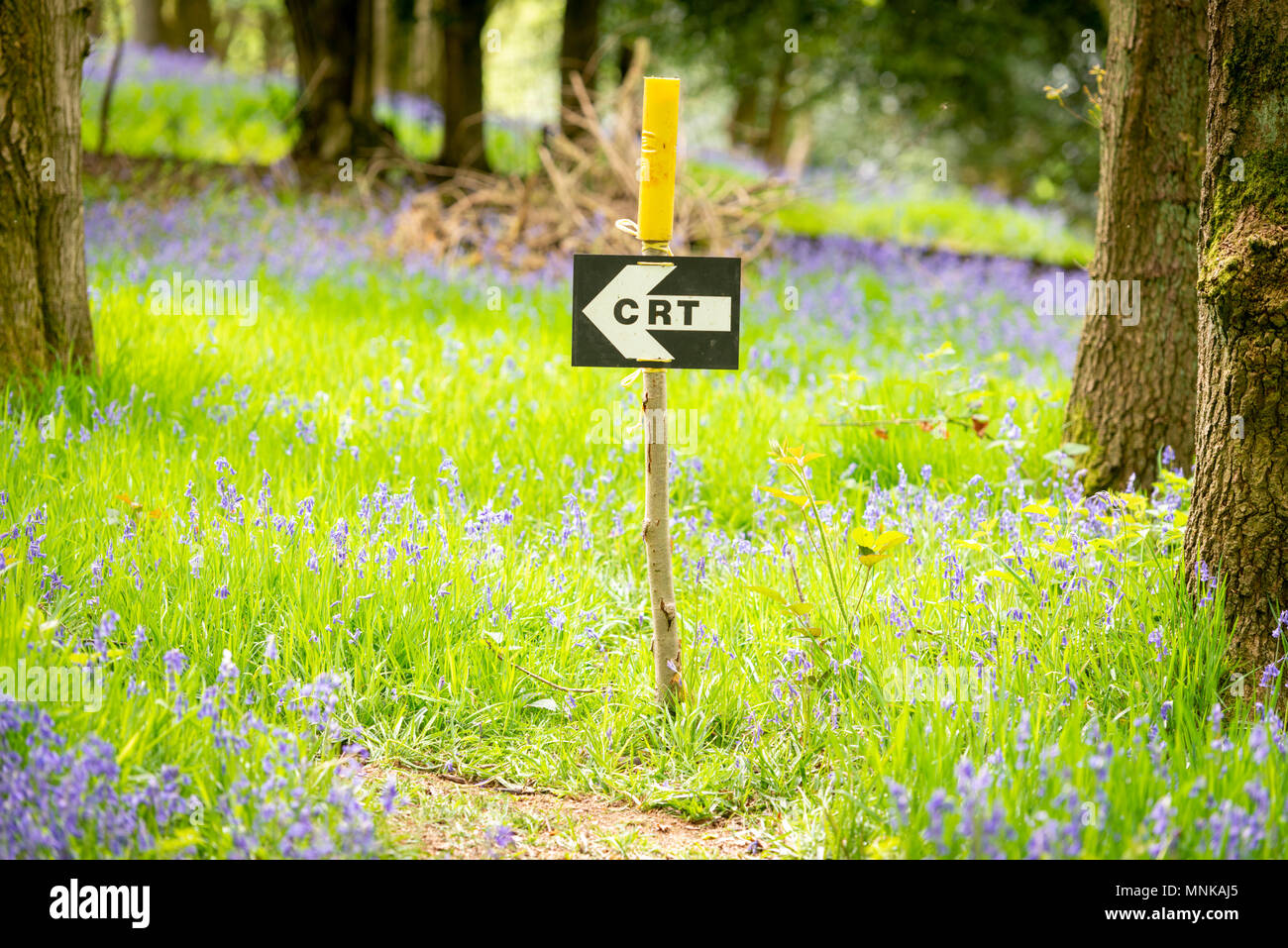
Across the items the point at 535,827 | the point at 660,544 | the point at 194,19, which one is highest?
the point at 194,19

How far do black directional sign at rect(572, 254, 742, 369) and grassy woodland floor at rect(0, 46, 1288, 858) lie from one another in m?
0.28

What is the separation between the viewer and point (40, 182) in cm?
463

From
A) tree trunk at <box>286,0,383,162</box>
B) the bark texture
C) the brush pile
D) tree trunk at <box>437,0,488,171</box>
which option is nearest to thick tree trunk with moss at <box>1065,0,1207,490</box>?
the bark texture

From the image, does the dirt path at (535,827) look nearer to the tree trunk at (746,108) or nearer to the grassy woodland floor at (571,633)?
the grassy woodland floor at (571,633)

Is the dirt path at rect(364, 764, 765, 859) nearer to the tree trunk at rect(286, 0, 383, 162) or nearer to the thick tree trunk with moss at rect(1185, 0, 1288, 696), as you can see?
the thick tree trunk with moss at rect(1185, 0, 1288, 696)

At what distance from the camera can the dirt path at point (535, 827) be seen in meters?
2.71

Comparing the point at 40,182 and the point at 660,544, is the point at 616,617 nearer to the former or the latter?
the point at 660,544

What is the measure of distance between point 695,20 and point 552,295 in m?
8.33

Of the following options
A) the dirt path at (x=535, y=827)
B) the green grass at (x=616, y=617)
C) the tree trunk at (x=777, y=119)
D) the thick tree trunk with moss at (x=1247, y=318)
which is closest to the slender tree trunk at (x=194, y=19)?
the tree trunk at (x=777, y=119)

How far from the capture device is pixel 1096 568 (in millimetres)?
3527

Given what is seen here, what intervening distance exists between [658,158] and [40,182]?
10.5 ft

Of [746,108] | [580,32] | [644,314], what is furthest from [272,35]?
[644,314]
